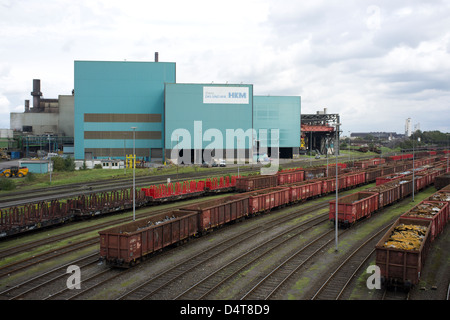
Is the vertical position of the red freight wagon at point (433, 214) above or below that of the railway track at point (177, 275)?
above

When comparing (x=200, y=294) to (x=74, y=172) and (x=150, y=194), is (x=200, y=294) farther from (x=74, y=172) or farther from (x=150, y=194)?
(x=74, y=172)

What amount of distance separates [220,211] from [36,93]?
435 ft

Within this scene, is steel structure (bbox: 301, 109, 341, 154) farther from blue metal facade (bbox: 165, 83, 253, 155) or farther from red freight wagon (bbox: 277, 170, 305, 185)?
red freight wagon (bbox: 277, 170, 305, 185)

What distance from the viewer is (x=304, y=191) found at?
4034cm

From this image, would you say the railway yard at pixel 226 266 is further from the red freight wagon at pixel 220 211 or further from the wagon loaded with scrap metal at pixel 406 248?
the wagon loaded with scrap metal at pixel 406 248

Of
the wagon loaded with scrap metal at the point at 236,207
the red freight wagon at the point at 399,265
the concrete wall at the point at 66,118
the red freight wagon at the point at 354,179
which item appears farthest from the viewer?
the concrete wall at the point at 66,118

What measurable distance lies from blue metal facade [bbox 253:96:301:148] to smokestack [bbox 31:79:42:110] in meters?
86.7

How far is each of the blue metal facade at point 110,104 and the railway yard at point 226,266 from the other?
6613 centimetres

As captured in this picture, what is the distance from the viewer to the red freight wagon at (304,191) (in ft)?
126

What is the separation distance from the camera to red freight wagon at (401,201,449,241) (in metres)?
22.6

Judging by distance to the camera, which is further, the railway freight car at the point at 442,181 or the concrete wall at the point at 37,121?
the concrete wall at the point at 37,121

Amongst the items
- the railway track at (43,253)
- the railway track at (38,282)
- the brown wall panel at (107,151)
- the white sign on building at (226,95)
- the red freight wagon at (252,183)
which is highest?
the white sign on building at (226,95)

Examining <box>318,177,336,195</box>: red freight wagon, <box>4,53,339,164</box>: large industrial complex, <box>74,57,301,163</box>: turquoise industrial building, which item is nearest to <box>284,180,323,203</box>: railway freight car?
<box>318,177,336,195</box>: red freight wagon

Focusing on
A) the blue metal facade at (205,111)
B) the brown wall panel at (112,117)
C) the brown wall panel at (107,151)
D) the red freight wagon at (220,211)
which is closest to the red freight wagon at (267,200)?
the red freight wagon at (220,211)
